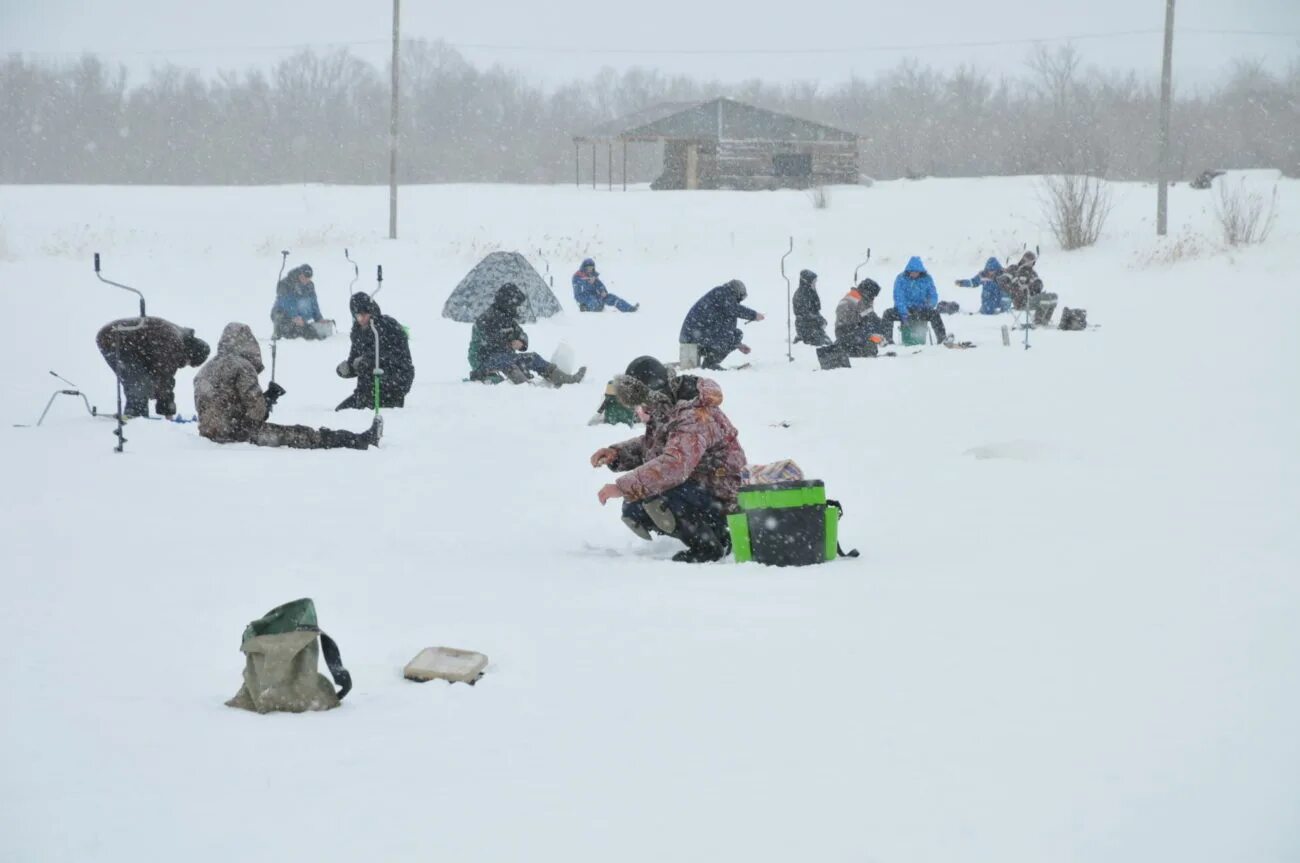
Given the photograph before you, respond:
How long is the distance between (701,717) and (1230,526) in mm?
4459

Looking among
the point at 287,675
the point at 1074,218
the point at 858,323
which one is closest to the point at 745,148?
the point at 1074,218

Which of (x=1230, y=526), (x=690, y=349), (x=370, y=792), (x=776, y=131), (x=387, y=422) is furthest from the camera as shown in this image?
(x=776, y=131)

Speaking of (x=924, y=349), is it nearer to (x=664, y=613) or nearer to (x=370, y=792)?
(x=664, y=613)

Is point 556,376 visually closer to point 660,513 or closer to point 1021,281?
point 660,513

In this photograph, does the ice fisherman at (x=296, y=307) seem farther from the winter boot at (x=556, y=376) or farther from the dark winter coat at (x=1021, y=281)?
the dark winter coat at (x=1021, y=281)

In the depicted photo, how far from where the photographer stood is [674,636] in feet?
16.9

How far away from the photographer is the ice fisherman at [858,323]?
16.0 m

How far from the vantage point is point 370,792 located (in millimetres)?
3578

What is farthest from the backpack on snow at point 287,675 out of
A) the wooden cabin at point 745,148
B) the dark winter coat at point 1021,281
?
the wooden cabin at point 745,148

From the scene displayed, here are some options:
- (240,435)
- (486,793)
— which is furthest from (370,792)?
(240,435)

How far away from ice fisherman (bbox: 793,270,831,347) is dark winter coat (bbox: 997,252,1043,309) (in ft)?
10.2

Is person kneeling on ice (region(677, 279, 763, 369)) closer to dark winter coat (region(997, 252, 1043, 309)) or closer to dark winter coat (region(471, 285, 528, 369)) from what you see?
dark winter coat (region(471, 285, 528, 369))

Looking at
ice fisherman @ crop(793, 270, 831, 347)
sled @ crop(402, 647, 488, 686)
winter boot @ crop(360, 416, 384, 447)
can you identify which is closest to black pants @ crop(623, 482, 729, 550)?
sled @ crop(402, 647, 488, 686)

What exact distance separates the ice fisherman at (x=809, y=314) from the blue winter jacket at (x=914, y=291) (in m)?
1.25
